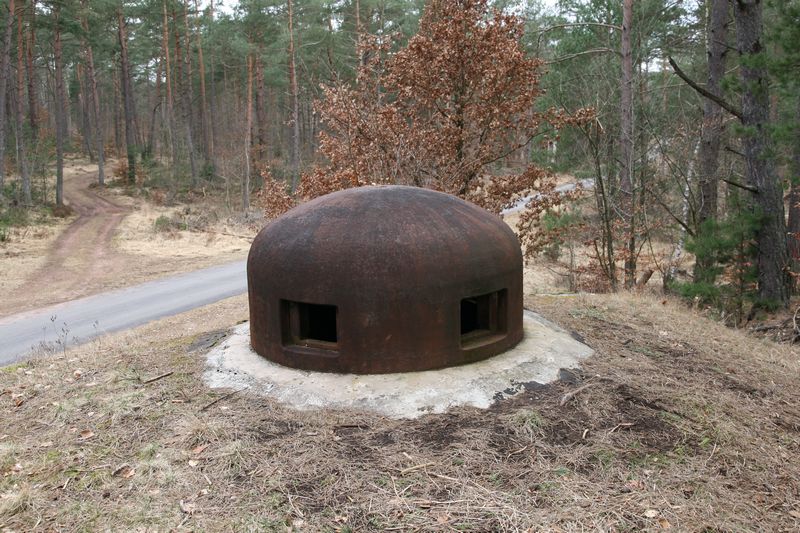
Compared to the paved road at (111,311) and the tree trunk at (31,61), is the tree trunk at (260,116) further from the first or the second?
the paved road at (111,311)

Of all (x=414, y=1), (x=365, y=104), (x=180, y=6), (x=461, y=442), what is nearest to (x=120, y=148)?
(x=180, y=6)

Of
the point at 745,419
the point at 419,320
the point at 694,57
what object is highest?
the point at 694,57

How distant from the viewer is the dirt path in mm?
13992

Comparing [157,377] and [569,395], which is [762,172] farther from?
[157,377]

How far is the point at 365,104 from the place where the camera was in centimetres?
1177

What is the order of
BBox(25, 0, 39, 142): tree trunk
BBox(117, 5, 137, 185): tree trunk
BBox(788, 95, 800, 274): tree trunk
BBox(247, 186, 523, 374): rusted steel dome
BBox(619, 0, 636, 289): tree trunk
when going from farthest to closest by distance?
BBox(117, 5, 137, 185): tree trunk → BBox(25, 0, 39, 142): tree trunk → BBox(619, 0, 636, 289): tree trunk → BBox(788, 95, 800, 274): tree trunk → BBox(247, 186, 523, 374): rusted steel dome

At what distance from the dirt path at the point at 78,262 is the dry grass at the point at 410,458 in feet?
26.3

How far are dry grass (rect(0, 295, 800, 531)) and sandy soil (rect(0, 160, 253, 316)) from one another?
8756 millimetres

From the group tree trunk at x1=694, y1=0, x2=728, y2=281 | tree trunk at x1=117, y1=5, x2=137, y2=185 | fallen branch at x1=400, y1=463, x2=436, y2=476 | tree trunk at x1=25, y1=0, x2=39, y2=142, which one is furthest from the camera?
tree trunk at x1=117, y1=5, x2=137, y2=185

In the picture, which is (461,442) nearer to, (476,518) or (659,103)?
(476,518)

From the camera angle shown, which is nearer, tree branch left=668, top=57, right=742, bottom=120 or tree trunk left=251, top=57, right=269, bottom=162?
tree branch left=668, top=57, right=742, bottom=120

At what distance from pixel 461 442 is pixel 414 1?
1136 inches

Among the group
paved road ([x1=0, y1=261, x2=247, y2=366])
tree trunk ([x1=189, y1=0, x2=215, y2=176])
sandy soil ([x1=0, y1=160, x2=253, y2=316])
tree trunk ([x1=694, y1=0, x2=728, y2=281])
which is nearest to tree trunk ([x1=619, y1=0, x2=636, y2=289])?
tree trunk ([x1=694, y1=0, x2=728, y2=281])

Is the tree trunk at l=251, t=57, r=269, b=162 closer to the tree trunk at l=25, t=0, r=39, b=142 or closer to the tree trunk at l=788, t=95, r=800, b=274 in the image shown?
the tree trunk at l=25, t=0, r=39, b=142
